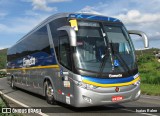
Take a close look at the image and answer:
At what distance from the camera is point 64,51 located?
11.5 metres

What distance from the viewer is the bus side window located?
1107cm

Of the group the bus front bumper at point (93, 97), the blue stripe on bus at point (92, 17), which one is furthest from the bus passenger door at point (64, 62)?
the blue stripe on bus at point (92, 17)

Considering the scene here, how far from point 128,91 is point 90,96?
1.42 meters

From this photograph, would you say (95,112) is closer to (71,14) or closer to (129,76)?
(129,76)

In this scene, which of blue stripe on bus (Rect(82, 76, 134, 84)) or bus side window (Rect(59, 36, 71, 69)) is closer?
blue stripe on bus (Rect(82, 76, 134, 84))

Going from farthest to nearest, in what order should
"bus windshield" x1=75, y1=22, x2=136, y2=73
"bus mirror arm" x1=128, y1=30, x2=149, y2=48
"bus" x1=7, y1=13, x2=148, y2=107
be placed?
"bus mirror arm" x1=128, y1=30, x2=149, y2=48 → "bus windshield" x1=75, y1=22, x2=136, y2=73 → "bus" x1=7, y1=13, x2=148, y2=107

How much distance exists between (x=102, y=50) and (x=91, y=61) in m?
0.58

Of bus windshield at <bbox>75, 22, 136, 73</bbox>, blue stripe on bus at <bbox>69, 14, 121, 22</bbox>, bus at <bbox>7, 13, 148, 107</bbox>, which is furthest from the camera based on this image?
blue stripe on bus at <bbox>69, 14, 121, 22</bbox>

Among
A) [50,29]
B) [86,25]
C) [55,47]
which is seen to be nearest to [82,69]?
[86,25]

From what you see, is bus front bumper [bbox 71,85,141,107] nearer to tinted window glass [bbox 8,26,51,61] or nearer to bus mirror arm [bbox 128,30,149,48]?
bus mirror arm [bbox 128,30,149,48]

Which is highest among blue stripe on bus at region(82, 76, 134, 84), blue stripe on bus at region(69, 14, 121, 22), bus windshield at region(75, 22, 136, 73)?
blue stripe on bus at region(69, 14, 121, 22)

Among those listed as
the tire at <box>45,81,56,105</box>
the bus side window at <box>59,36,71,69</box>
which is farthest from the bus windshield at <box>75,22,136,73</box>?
the tire at <box>45,81,56,105</box>

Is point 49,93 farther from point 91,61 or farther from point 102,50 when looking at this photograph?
point 102,50

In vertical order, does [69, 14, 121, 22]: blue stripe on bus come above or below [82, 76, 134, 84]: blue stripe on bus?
above
